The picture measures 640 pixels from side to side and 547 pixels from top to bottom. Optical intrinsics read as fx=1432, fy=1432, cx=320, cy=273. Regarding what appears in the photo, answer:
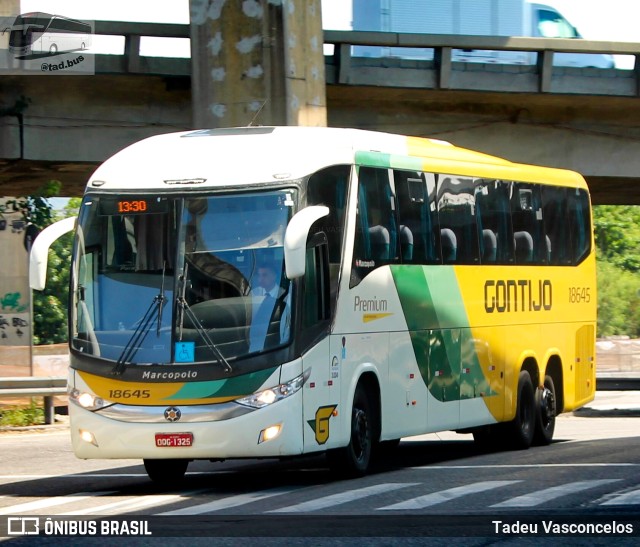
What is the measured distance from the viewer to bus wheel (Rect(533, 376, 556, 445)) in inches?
779

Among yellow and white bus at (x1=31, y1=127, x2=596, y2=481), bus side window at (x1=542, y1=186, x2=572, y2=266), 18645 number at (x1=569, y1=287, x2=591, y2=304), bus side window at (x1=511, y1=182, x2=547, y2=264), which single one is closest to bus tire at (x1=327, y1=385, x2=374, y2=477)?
yellow and white bus at (x1=31, y1=127, x2=596, y2=481)

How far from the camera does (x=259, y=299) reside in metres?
13.2

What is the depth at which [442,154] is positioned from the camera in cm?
1748

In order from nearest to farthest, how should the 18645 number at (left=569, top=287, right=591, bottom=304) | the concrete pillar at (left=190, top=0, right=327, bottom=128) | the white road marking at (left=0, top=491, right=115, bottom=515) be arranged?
the white road marking at (left=0, top=491, right=115, bottom=515)
the 18645 number at (left=569, top=287, right=591, bottom=304)
the concrete pillar at (left=190, top=0, right=327, bottom=128)

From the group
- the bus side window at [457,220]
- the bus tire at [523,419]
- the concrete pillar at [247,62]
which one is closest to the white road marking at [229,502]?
the bus side window at [457,220]

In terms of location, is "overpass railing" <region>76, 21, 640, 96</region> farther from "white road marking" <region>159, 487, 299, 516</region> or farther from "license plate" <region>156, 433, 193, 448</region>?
"white road marking" <region>159, 487, 299, 516</region>

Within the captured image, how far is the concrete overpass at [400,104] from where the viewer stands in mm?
24031

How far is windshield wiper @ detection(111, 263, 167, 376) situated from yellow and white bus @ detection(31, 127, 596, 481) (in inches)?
0.6

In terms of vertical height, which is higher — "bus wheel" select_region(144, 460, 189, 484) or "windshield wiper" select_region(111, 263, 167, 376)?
"windshield wiper" select_region(111, 263, 167, 376)

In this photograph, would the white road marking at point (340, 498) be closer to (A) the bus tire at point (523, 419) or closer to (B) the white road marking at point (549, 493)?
(B) the white road marking at point (549, 493)

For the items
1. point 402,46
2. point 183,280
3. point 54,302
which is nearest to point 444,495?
point 183,280

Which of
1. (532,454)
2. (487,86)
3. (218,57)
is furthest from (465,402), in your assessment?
(487,86)

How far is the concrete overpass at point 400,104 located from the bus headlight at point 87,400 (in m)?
11.0

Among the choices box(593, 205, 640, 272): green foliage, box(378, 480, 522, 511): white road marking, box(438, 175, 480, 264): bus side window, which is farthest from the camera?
box(593, 205, 640, 272): green foliage
